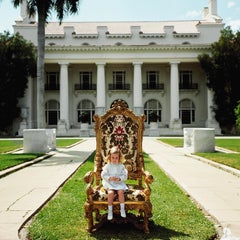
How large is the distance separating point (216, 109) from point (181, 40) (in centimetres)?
1081

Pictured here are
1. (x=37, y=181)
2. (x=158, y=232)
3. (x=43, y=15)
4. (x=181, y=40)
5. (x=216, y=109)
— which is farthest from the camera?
(x=181, y=40)

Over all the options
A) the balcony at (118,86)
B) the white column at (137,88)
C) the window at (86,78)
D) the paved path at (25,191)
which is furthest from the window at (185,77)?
the paved path at (25,191)

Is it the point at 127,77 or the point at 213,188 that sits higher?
the point at 127,77

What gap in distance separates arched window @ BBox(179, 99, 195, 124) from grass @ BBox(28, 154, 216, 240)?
4159cm

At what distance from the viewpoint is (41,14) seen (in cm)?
2275

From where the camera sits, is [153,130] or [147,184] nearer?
[147,184]

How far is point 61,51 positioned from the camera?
45.9 m

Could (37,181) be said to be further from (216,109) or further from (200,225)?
(216,109)

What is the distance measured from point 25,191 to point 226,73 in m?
37.4

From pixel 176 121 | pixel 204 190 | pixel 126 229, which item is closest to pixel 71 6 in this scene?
pixel 204 190

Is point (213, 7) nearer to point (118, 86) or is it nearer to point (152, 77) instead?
point (152, 77)

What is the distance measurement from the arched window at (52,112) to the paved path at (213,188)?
36792mm

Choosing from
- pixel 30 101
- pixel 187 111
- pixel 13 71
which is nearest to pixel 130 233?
pixel 13 71

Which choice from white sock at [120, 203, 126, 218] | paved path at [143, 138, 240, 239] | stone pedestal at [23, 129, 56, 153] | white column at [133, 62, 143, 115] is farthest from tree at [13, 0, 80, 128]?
white column at [133, 62, 143, 115]
